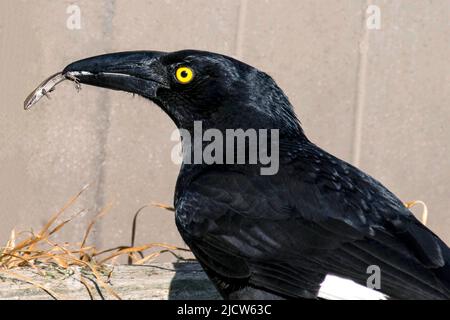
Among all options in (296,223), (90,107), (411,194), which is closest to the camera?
(296,223)

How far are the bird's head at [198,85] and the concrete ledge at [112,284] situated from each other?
0.66 m

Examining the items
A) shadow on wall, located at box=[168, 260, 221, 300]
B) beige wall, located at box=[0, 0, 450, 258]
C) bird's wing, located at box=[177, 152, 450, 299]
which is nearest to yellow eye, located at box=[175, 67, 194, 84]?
bird's wing, located at box=[177, 152, 450, 299]

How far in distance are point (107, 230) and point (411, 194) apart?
1.62 meters

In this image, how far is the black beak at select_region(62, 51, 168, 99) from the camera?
4.98 metres

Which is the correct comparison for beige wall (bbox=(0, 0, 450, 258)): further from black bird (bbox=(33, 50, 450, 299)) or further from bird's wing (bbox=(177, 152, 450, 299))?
bird's wing (bbox=(177, 152, 450, 299))

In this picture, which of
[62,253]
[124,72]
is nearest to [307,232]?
[124,72]

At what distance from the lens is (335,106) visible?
625cm

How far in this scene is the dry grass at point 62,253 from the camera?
5016 mm

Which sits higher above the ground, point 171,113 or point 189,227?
point 171,113

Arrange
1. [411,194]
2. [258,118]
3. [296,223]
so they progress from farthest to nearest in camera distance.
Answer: [411,194] → [258,118] → [296,223]

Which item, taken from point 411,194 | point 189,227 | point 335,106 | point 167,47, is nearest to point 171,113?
point 189,227

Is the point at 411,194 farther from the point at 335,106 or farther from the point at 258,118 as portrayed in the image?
the point at 258,118

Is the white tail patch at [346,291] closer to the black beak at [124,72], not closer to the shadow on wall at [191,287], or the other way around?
the shadow on wall at [191,287]

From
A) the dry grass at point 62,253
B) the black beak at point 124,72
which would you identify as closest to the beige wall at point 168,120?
the dry grass at point 62,253
